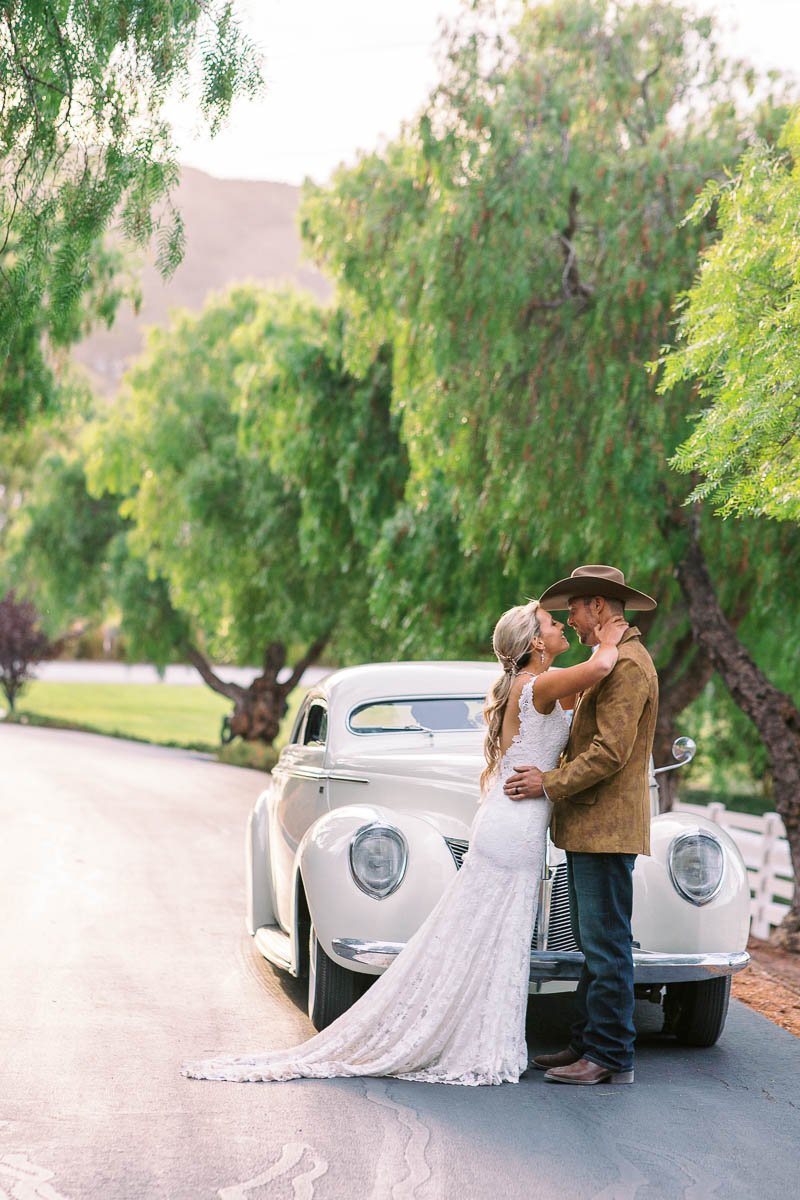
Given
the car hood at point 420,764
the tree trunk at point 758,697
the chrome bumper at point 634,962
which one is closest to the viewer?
the chrome bumper at point 634,962

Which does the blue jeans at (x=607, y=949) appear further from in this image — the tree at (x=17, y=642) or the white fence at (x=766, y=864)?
the tree at (x=17, y=642)

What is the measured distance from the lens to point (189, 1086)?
17.8 ft

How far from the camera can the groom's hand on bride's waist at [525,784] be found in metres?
5.74

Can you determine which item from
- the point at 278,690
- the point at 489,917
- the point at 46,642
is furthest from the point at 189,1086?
the point at 46,642

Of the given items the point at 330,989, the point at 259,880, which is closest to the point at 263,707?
the point at 259,880

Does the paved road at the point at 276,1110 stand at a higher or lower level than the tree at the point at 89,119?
lower

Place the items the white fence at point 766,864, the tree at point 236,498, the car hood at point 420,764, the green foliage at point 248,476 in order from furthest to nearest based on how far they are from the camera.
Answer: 1. the tree at point 236,498
2. the green foliage at point 248,476
3. the white fence at point 766,864
4. the car hood at point 420,764

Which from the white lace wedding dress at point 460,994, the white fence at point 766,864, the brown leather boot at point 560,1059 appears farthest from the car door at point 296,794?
the white fence at point 766,864

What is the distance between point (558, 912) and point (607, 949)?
0.58 m

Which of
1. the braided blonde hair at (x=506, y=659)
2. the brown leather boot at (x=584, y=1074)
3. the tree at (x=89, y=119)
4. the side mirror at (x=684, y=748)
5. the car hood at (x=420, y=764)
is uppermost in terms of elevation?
the tree at (x=89, y=119)

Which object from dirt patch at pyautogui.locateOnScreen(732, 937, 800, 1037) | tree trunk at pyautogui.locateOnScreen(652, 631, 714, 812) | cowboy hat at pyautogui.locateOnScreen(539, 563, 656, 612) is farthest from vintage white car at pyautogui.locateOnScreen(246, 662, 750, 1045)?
tree trunk at pyautogui.locateOnScreen(652, 631, 714, 812)

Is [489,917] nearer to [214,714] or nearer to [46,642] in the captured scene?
[46,642]

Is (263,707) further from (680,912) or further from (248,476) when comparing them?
(680,912)

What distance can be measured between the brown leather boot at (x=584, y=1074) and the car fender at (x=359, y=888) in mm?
847
